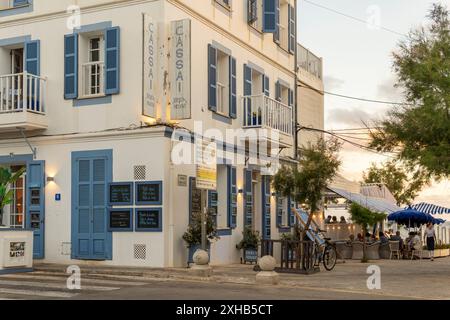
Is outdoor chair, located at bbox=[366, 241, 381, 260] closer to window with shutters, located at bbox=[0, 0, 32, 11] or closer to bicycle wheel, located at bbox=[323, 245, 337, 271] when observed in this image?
bicycle wheel, located at bbox=[323, 245, 337, 271]

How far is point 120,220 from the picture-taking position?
1873cm

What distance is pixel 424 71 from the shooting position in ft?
61.8

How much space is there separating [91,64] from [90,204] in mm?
3964

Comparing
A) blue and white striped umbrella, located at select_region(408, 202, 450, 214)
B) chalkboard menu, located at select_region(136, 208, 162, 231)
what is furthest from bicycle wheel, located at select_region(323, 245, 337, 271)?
blue and white striped umbrella, located at select_region(408, 202, 450, 214)

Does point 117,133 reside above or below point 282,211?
above

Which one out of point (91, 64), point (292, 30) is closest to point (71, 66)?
point (91, 64)

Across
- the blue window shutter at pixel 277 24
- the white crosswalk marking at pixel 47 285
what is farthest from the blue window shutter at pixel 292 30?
the white crosswalk marking at pixel 47 285

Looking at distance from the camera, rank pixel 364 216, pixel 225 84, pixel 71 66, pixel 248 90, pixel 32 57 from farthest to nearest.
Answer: pixel 364 216, pixel 248 90, pixel 225 84, pixel 32 57, pixel 71 66

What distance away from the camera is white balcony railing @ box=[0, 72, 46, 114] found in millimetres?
19289

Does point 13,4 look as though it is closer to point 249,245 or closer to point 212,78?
point 212,78
